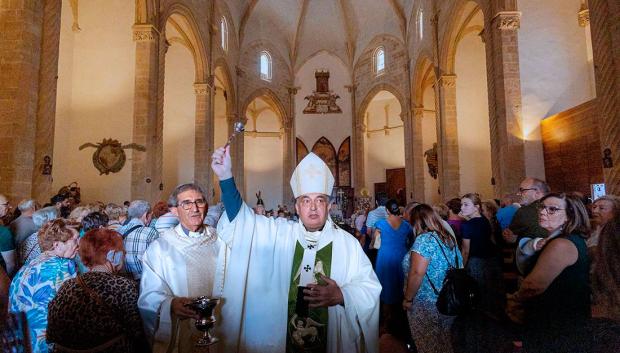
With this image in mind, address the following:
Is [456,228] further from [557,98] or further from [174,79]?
[174,79]

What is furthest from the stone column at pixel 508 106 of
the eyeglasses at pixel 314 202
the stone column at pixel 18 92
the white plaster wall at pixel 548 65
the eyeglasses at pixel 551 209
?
the stone column at pixel 18 92

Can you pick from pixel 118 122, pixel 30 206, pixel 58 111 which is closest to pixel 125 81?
pixel 118 122

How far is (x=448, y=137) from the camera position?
14.1 meters

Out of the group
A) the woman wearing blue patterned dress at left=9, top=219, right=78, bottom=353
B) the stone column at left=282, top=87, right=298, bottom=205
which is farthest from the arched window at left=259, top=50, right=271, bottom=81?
the woman wearing blue patterned dress at left=9, top=219, right=78, bottom=353

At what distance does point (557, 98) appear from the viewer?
9.95 meters

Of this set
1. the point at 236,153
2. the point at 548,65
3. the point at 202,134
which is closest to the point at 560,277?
the point at 548,65

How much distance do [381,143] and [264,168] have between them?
25.5 ft

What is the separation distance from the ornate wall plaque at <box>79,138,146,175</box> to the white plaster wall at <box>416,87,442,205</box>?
13109 mm

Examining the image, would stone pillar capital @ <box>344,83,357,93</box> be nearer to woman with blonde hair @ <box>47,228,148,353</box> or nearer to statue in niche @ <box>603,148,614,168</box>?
statue in niche @ <box>603,148,614,168</box>

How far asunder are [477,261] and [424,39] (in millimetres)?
14229

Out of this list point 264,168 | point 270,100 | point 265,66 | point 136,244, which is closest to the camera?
point 136,244

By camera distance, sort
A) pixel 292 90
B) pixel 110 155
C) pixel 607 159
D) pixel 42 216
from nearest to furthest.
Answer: pixel 42 216 → pixel 607 159 → pixel 110 155 → pixel 292 90

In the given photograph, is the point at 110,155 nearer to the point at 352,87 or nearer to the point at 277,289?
the point at 277,289

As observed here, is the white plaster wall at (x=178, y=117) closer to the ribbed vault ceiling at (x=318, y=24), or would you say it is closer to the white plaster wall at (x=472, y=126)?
the ribbed vault ceiling at (x=318, y=24)
